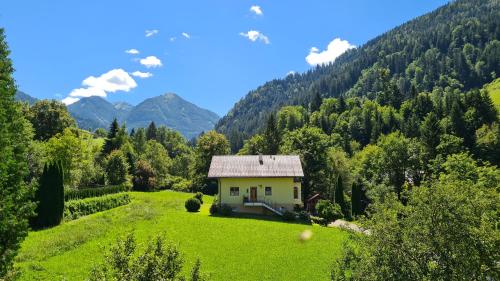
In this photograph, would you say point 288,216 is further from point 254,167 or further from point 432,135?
point 432,135

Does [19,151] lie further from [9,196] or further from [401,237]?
[401,237]

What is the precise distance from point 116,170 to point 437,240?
57173mm

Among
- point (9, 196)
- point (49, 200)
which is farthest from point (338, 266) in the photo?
point (49, 200)

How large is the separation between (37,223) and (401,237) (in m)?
26.9

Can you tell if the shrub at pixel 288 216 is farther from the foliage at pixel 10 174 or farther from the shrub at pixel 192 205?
the foliage at pixel 10 174

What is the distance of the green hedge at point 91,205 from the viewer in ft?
110

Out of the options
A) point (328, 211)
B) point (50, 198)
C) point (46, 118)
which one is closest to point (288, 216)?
point (328, 211)

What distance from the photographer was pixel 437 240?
1061 centimetres

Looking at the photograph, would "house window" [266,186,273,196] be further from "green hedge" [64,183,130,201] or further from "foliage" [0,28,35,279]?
"foliage" [0,28,35,279]

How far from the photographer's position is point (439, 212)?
35.7 ft

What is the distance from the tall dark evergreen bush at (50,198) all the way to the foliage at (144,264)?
2348cm

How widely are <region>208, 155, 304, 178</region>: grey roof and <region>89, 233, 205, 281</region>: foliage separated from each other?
3623 centimetres

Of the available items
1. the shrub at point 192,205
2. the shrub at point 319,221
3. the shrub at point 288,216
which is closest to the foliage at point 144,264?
the shrub at point 288,216

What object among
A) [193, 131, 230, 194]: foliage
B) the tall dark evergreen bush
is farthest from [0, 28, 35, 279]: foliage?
[193, 131, 230, 194]: foliage
